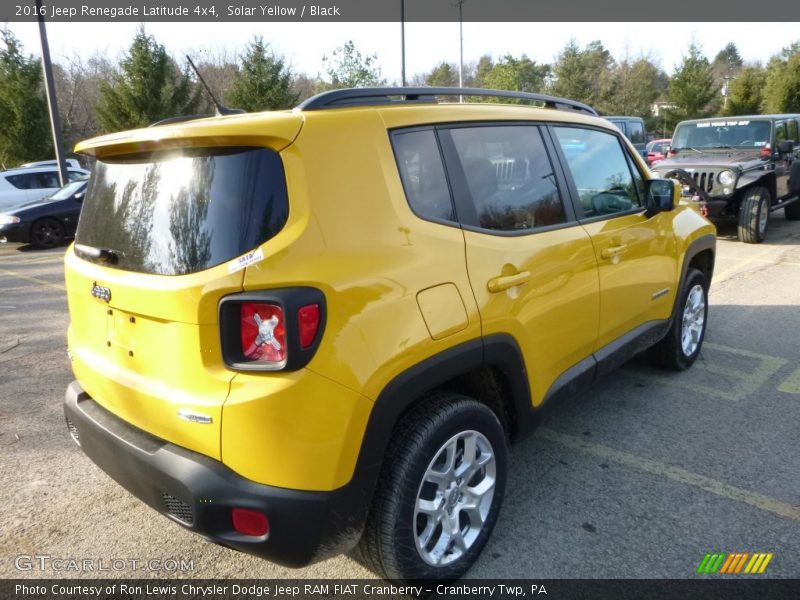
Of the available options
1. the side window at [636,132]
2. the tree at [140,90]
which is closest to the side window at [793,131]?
the side window at [636,132]

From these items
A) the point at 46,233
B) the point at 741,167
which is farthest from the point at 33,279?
the point at 741,167

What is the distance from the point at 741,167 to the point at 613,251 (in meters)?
7.40

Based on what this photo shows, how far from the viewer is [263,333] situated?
1766 millimetres

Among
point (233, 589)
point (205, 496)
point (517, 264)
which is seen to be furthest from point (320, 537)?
point (517, 264)

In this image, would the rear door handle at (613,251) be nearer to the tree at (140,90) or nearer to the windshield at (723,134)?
the windshield at (723,134)

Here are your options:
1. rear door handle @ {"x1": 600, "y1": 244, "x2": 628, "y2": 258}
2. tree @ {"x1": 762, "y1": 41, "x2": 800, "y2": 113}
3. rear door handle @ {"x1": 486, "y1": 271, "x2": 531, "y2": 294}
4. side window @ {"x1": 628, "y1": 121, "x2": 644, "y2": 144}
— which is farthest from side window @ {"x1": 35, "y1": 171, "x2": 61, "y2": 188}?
tree @ {"x1": 762, "y1": 41, "x2": 800, "y2": 113}

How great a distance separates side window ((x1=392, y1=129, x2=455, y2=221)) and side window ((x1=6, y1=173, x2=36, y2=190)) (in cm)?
1449

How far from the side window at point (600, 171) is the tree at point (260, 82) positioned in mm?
21555

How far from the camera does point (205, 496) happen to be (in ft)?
5.96

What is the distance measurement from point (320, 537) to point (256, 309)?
0.76 metres

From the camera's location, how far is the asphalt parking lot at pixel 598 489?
8.03 ft

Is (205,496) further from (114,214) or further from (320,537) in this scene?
(114,214)

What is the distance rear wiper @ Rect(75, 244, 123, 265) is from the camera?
215 cm

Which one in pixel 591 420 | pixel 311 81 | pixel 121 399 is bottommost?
pixel 591 420
